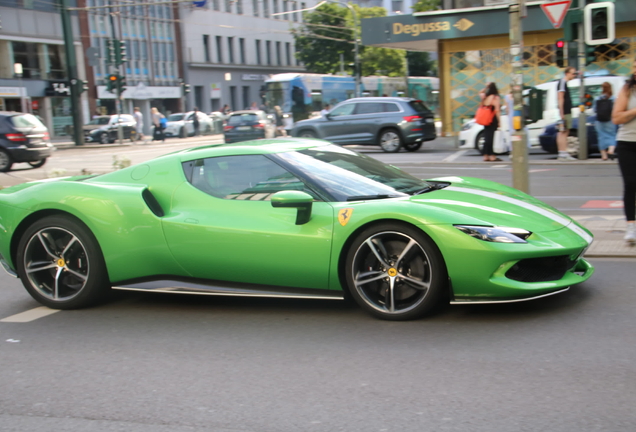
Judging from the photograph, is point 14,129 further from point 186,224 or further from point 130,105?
point 130,105

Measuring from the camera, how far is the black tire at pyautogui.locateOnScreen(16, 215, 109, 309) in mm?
5727

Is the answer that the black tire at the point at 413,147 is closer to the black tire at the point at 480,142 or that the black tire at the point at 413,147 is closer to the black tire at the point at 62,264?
the black tire at the point at 480,142

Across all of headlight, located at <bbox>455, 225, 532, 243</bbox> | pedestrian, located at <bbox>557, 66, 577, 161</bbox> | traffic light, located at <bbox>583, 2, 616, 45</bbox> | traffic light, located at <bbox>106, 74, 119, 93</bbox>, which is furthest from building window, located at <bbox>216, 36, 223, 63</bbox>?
headlight, located at <bbox>455, 225, 532, 243</bbox>

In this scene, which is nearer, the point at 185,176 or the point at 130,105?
the point at 185,176

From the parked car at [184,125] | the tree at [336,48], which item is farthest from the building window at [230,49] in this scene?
the parked car at [184,125]

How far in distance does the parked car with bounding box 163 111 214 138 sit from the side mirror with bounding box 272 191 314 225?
38.4 m

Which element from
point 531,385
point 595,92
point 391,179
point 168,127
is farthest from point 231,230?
point 168,127

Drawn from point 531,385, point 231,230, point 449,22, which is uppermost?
point 449,22

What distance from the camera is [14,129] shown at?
19922 millimetres

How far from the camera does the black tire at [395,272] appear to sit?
4.84 metres

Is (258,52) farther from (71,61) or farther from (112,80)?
(112,80)

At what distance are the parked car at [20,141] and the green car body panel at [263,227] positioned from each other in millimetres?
14773

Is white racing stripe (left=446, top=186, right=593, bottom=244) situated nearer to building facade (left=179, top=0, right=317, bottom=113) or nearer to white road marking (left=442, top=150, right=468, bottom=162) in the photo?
white road marking (left=442, top=150, right=468, bottom=162)

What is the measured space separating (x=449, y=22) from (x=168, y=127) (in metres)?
21.6
